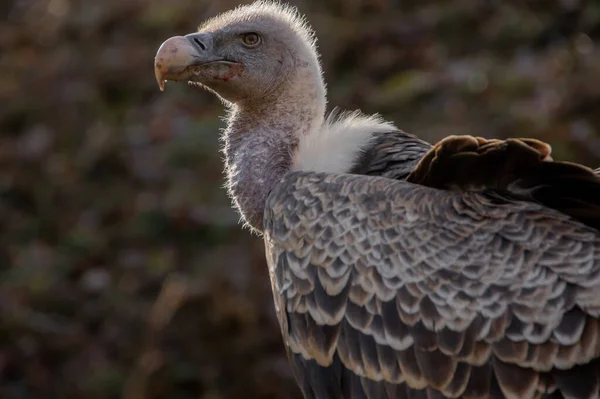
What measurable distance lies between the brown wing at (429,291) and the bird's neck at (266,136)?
33cm

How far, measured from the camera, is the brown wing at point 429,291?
174 inches

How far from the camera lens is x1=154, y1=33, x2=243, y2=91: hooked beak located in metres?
5.47

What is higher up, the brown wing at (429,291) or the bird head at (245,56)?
the bird head at (245,56)

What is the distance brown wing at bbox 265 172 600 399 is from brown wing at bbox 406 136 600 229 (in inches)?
3.4

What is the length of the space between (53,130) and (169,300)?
4.40 meters

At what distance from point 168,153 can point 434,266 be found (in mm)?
8141

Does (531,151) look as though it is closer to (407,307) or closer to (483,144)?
(483,144)

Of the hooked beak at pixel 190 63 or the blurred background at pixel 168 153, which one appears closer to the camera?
the hooked beak at pixel 190 63

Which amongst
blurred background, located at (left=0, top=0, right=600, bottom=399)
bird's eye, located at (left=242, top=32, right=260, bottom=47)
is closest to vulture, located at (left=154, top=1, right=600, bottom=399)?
bird's eye, located at (left=242, top=32, right=260, bottom=47)

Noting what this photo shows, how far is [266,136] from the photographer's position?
18.3 feet

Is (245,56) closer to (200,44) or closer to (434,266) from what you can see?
(200,44)

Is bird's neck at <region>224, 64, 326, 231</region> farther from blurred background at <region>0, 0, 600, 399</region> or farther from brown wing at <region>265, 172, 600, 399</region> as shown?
blurred background at <region>0, 0, 600, 399</region>

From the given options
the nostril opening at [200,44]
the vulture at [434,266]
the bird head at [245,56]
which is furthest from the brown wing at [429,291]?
the nostril opening at [200,44]

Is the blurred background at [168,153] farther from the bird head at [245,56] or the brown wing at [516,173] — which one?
the brown wing at [516,173]
